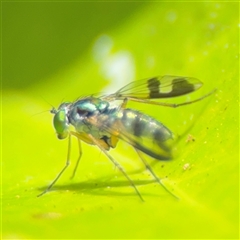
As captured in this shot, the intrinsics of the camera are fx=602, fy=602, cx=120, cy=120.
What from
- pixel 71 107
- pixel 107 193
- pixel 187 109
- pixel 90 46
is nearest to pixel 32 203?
pixel 107 193

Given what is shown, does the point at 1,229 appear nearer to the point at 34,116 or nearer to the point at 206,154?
the point at 206,154

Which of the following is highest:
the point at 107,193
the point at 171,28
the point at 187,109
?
the point at 171,28

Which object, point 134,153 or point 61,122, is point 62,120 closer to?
point 61,122

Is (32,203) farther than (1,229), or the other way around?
(32,203)

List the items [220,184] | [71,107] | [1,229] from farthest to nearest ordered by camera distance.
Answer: [71,107] → [220,184] → [1,229]

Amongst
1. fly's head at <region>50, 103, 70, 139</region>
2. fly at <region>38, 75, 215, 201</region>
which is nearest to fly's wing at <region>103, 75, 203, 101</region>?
fly at <region>38, 75, 215, 201</region>

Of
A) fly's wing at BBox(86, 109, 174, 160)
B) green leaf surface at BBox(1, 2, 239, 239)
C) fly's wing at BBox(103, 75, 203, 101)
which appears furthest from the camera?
fly's wing at BBox(103, 75, 203, 101)

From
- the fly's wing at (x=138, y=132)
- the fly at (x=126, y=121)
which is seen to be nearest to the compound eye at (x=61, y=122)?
the fly at (x=126, y=121)

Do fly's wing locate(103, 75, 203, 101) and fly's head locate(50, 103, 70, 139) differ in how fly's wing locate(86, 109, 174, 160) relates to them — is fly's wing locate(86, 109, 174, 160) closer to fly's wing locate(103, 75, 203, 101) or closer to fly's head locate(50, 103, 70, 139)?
fly's head locate(50, 103, 70, 139)

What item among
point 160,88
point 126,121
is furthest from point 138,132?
point 160,88
